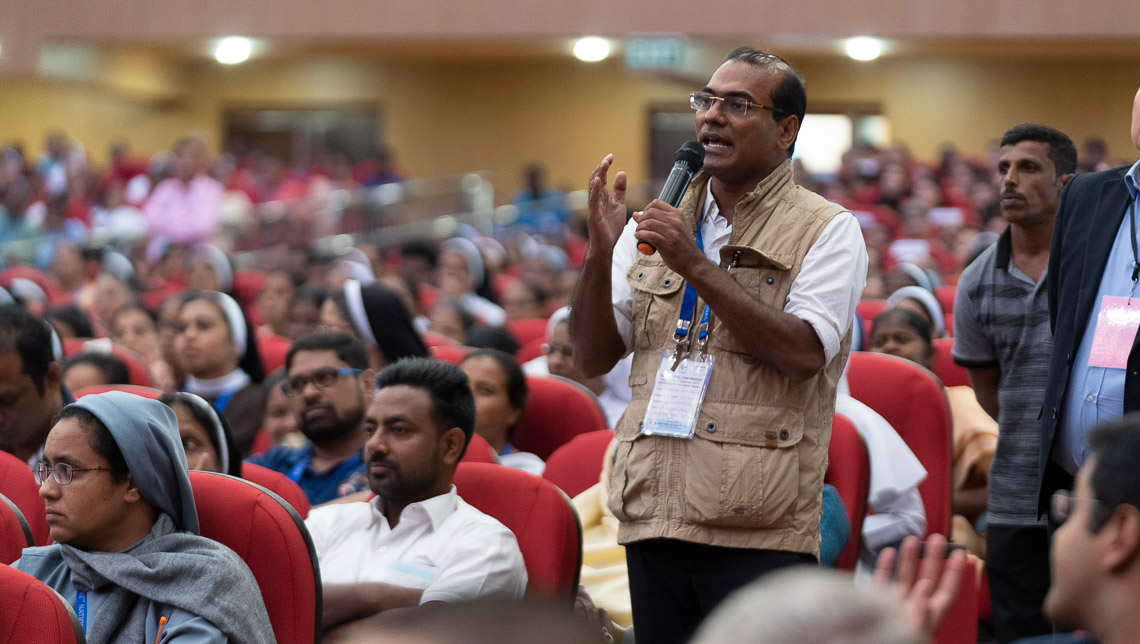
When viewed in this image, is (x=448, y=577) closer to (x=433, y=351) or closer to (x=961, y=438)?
(x=961, y=438)

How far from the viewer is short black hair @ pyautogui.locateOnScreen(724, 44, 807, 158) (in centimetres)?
229

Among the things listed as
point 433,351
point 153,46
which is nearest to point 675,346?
point 433,351

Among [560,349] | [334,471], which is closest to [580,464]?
[334,471]

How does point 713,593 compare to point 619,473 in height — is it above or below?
below

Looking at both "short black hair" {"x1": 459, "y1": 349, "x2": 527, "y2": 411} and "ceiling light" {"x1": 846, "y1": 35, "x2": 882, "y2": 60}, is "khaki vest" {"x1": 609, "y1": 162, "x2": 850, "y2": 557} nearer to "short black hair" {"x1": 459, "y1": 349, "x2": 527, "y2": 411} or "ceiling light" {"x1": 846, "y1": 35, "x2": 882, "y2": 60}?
"short black hair" {"x1": 459, "y1": 349, "x2": 527, "y2": 411}

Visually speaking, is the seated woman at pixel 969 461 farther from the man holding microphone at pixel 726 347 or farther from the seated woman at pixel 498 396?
the man holding microphone at pixel 726 347

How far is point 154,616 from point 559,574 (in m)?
0.86

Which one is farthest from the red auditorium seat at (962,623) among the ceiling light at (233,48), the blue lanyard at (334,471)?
the ceiling light at (233,48)

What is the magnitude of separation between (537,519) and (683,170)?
958 mm

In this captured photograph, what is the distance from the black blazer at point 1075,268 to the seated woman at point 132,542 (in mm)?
1430

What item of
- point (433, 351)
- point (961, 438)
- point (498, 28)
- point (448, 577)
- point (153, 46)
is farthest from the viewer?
point (153, 46)

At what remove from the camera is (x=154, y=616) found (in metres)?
2.38

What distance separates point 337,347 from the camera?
4.00 metres

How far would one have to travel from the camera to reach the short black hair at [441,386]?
10.2 ft
